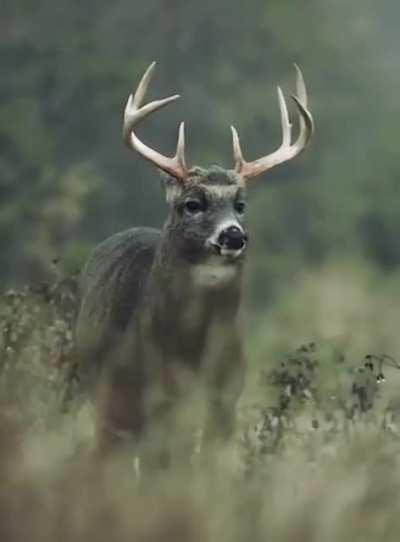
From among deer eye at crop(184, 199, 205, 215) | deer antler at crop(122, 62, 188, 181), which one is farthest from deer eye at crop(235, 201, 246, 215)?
deer antler at crop(122, 62, 188, 181)

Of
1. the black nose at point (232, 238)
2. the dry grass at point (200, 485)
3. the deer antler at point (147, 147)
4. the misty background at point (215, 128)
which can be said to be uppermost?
the misty background at point (215, 128)

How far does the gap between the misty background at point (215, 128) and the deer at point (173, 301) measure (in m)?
15.2

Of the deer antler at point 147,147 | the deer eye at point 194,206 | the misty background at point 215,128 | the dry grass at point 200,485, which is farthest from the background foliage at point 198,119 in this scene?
A: the dry grass at point 200,485

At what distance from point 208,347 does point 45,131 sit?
28.6 metres

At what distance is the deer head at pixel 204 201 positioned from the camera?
11383mm

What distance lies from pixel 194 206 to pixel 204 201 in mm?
51

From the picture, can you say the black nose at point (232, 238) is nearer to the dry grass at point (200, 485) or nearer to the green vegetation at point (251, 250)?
the green vegetation at point (251, 250)

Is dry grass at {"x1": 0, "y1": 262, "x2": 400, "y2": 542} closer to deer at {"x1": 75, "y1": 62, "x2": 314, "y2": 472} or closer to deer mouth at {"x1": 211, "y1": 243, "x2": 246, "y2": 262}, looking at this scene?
deer at {"x1": 75, "y1": 62, "x2": 314, "y2": 472}

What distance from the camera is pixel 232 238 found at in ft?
37.1

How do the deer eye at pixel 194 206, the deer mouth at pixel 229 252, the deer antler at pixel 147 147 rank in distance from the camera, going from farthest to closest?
the deer antler at pixel 147 147 → the deer eye at pixel 194 206 → the deer mouth at pixel 229 252

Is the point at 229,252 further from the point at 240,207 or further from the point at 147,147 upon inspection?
the point at 147,147

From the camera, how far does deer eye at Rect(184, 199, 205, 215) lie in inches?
461

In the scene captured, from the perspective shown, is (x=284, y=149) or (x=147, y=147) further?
(x=284, y=149)

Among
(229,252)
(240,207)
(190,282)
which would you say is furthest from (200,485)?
(240,207)
